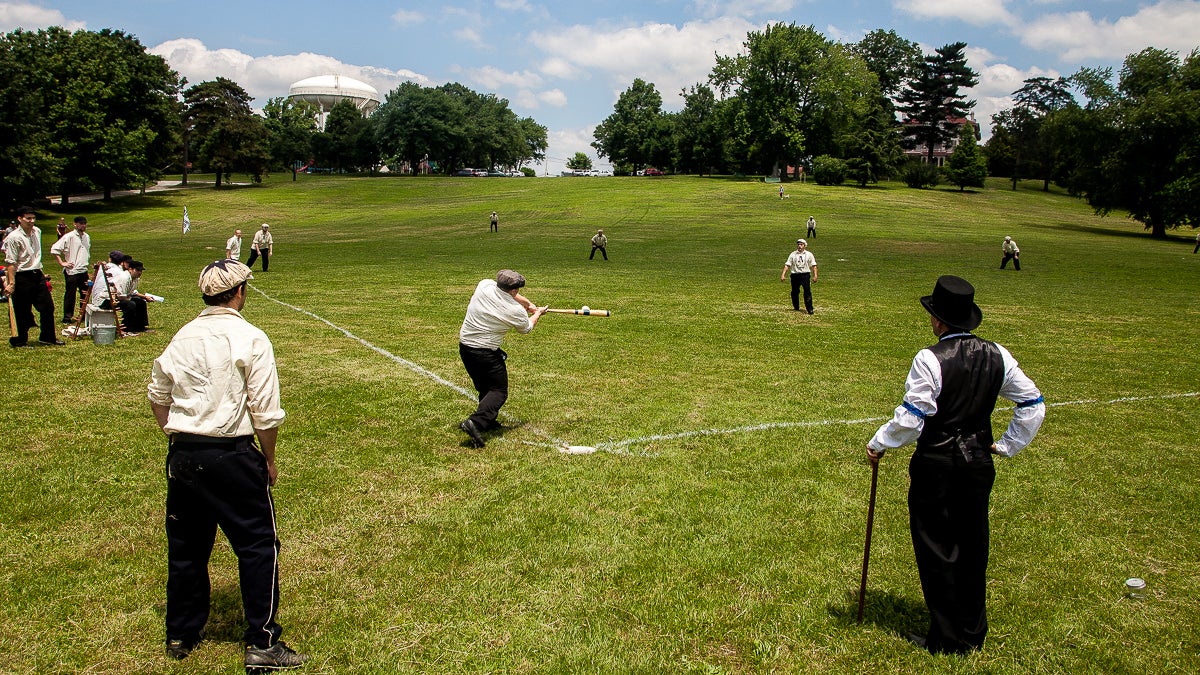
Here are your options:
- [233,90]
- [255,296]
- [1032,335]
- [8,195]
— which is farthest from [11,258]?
[233,90]

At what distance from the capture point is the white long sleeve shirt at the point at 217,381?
4051 millimetres

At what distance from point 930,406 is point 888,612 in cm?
173

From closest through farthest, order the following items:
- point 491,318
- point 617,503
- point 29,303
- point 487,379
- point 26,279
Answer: point 617,503
point 491,318
point 487,379
point 26,279
point 29,303

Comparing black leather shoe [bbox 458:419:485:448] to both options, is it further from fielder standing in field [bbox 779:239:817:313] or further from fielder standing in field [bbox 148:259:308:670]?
fielder standing in field [bbox 779:239:817:313]

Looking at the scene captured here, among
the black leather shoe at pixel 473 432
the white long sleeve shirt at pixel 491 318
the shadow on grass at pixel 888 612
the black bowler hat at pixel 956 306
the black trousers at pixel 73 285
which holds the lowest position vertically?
the shadow on grass at pixel 888 612

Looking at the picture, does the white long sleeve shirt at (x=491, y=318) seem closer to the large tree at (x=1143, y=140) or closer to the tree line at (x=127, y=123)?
the tree line at (x=127, y=123)

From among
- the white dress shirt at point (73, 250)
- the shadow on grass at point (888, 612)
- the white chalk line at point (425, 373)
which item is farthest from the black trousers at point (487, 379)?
the white dress shirt at point (73, 250)

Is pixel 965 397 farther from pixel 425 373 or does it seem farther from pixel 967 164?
pixel 967 164

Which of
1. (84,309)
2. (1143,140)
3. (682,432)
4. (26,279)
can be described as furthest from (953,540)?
(1143,140)

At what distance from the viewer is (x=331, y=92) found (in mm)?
135375

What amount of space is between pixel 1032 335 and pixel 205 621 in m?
17.0

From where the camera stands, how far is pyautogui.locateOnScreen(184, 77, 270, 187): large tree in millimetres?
76500

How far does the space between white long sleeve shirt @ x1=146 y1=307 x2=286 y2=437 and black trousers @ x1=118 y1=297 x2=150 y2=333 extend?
1176 centimetres

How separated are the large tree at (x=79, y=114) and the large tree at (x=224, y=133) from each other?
10123mm
